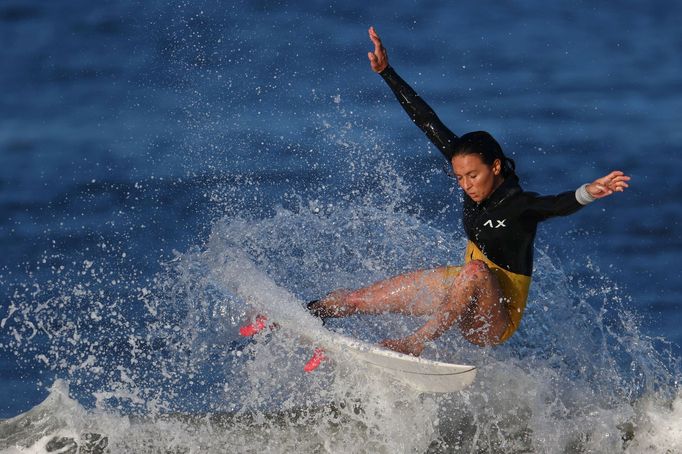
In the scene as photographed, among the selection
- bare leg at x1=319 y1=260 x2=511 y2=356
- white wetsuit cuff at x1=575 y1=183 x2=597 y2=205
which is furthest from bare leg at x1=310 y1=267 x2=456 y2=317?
white wetsuit cuff at x1=575 y1=183 x2=597 y2=205

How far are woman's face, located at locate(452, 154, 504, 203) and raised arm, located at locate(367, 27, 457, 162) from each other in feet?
0.57

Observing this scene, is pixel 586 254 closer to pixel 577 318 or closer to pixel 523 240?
pixel 577 318

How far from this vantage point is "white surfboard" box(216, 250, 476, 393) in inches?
187

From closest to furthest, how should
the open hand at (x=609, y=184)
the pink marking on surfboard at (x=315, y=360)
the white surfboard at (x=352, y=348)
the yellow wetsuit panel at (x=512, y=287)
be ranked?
the open hand at (x=609, y=184) → the white surfboard at (x=352, y=348) → the pink marking on surfboard at (x=315, y=360) → the yellow wetsuit panel at (x=512, y=287)

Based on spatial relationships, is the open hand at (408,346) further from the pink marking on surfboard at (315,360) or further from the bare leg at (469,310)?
the pink marking on surfboard at (315,360)

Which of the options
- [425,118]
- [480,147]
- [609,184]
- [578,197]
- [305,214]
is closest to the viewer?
[609,184]

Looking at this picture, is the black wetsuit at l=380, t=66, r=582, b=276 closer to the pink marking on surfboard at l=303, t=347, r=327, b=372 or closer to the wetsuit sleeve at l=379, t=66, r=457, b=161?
the wetsuit sleeve at l=379, t=66, r=457, b=161

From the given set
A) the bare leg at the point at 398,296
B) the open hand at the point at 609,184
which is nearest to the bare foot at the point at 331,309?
the bare leg at the point at 398,296

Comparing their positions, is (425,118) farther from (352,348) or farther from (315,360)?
(315,360)

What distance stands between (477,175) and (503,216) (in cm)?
23

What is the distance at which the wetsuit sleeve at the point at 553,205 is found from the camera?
4.58 meters

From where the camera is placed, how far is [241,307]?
536cm

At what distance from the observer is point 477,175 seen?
485 centimetres

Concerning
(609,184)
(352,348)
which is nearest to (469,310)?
(352,348)
